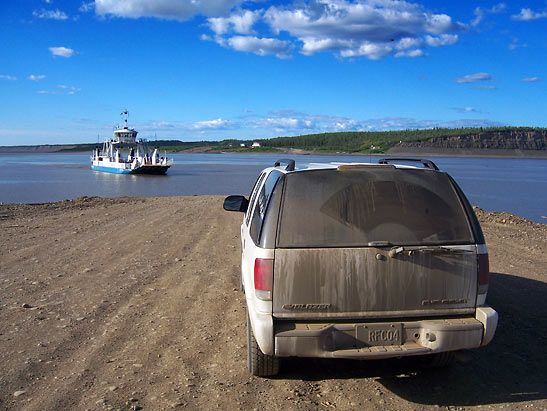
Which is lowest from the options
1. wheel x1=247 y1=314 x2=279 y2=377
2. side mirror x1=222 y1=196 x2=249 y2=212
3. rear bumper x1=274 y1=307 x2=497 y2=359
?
wheel x1=247 y1=314 x2=279 y2=377

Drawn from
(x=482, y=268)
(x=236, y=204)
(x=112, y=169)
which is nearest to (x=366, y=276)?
(x=482, y=268)

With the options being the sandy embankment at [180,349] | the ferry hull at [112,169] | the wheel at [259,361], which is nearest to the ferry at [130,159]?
the ferry hull at [112,169]

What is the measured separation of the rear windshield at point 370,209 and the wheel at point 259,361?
90 centimetres

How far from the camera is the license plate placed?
11.6ft

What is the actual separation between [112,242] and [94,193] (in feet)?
84.0

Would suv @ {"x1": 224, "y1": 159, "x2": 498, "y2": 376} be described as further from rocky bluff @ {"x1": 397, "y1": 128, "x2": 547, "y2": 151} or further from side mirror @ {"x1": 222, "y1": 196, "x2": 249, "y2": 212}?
rocky bluff @ {"x1": 397, "y1": 128, "x2": 547, "y2": 151}

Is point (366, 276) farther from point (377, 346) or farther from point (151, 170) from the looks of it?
point (151, 170)

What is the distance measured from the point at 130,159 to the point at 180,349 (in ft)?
190

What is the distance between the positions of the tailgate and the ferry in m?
53.4

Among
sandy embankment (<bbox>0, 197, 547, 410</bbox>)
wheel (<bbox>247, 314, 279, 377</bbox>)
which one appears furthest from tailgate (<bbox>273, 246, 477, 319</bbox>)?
sandy embankment (<bbox>0, 197, 547, 410</bbox>)

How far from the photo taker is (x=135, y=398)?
361cm

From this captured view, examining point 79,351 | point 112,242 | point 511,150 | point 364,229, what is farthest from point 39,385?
point 511,150

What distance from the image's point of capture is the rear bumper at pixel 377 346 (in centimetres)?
347

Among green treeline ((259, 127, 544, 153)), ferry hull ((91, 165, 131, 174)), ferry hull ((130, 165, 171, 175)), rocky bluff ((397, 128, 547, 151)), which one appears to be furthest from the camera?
green treeline ((259, 127, 544, 153))
